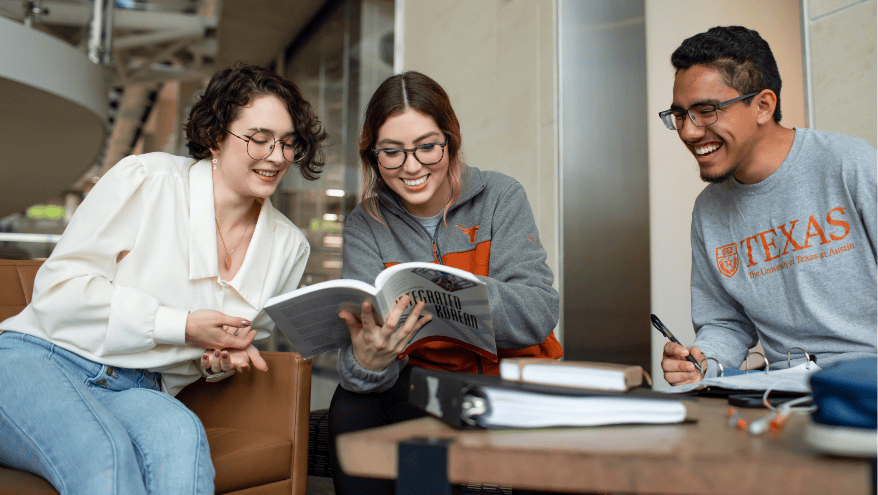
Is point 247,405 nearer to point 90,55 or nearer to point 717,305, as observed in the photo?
point 717,305

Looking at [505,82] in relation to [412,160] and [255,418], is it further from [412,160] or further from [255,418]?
[255,418]

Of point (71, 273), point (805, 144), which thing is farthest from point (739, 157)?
point (71, 273)

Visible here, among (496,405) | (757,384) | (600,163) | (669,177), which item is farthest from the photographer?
(600,163)

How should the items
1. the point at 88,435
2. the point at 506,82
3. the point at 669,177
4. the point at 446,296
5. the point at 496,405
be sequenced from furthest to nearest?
1. the point at 506,82
2. the point at 669,177
3. the point at 88,435
4. the point at 446,296
5. the point at 496,405

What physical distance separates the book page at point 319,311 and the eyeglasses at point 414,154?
1.63 ft

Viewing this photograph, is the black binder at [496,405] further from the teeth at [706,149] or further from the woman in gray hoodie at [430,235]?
the teeth at [706,149]

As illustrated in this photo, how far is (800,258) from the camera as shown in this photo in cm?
123

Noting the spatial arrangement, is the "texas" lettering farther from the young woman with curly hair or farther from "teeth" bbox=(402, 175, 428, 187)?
the young woman with curly hair

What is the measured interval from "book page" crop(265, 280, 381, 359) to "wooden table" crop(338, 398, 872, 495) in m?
0.38

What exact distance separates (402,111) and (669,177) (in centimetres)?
146

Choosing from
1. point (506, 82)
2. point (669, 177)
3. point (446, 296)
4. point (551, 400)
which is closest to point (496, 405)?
point (551, 400)

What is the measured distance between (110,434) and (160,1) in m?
8.64

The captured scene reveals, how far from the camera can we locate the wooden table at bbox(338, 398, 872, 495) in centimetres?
44

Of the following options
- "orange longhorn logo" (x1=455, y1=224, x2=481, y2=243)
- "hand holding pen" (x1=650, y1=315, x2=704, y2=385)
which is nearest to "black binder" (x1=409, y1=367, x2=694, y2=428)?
"hand holding pen" (x1=650, y1=315, x2=704, y2=385)
